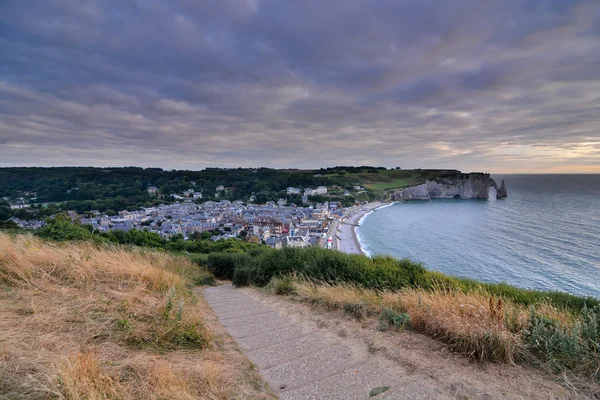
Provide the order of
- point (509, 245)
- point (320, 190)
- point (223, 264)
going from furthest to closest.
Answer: point (320, 190), point (509, 245), point (223, 264)

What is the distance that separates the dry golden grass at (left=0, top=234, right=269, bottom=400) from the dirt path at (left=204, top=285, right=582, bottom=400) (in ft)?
1.45

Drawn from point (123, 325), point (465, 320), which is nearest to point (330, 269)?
point (465, 320)

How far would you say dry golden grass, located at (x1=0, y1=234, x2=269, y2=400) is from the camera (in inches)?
96.0

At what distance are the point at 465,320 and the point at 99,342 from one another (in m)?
4.62

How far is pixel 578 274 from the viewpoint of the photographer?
25688 mm

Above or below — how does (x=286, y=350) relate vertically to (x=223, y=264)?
above

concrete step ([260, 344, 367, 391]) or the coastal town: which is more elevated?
concrete step ([260, 344, 367, 391])

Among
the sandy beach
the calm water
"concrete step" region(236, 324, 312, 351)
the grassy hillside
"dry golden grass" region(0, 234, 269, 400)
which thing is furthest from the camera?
the sandy beach

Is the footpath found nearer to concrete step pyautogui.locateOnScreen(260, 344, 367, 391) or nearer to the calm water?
concrete step pyautogui.locateOnScreen(260, 344, 367, 391)

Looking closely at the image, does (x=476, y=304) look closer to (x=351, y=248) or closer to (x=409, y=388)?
(x=409, y=388)

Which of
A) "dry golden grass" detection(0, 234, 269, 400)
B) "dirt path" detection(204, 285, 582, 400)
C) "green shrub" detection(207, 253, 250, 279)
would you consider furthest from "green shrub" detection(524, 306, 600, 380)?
"green shrub" detection(207, 253, 250, 279)

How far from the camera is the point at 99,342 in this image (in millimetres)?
3361

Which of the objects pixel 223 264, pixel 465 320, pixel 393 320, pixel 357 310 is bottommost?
pixel 223 264

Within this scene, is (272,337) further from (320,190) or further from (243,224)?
(320,190)
